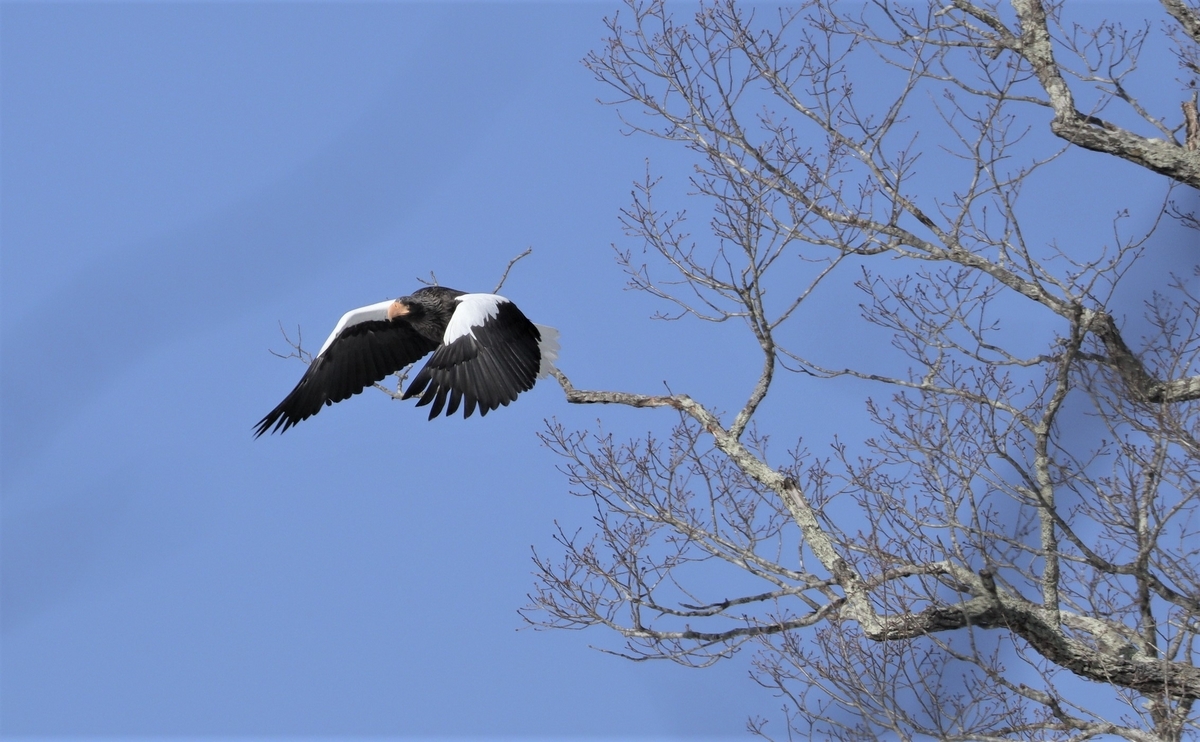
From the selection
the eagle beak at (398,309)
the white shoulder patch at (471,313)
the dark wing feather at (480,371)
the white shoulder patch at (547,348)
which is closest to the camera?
the dark wing feather at (480,371)

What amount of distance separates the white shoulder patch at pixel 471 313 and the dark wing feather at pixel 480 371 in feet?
0.10

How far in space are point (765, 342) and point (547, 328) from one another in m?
2.08

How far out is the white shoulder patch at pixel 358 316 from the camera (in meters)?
8.52

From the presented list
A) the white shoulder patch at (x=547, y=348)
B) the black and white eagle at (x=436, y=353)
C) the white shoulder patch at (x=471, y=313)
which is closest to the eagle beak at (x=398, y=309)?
the black and white eagle at (x=436, y=353)

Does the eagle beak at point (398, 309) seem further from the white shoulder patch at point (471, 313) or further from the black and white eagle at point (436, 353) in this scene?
the white shoulder patch at point (471, 313)

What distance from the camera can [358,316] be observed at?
8570 millimetres

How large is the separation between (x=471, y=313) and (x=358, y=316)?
1.46 m

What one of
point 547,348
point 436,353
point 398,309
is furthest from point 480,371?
point 398,309

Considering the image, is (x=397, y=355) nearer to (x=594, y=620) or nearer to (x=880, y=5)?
(x=594, y=620)

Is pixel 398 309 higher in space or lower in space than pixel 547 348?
higher

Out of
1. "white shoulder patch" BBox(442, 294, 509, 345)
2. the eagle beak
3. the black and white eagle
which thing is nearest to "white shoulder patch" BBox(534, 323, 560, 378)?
the black and white eagle

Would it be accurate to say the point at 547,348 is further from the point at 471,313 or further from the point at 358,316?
the point at 358,316

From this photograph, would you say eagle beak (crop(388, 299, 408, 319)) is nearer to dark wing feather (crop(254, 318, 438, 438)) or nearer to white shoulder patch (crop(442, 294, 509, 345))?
dark wing feather (crop(254, 318, 438, 438))

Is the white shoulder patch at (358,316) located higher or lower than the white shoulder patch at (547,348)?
higher
